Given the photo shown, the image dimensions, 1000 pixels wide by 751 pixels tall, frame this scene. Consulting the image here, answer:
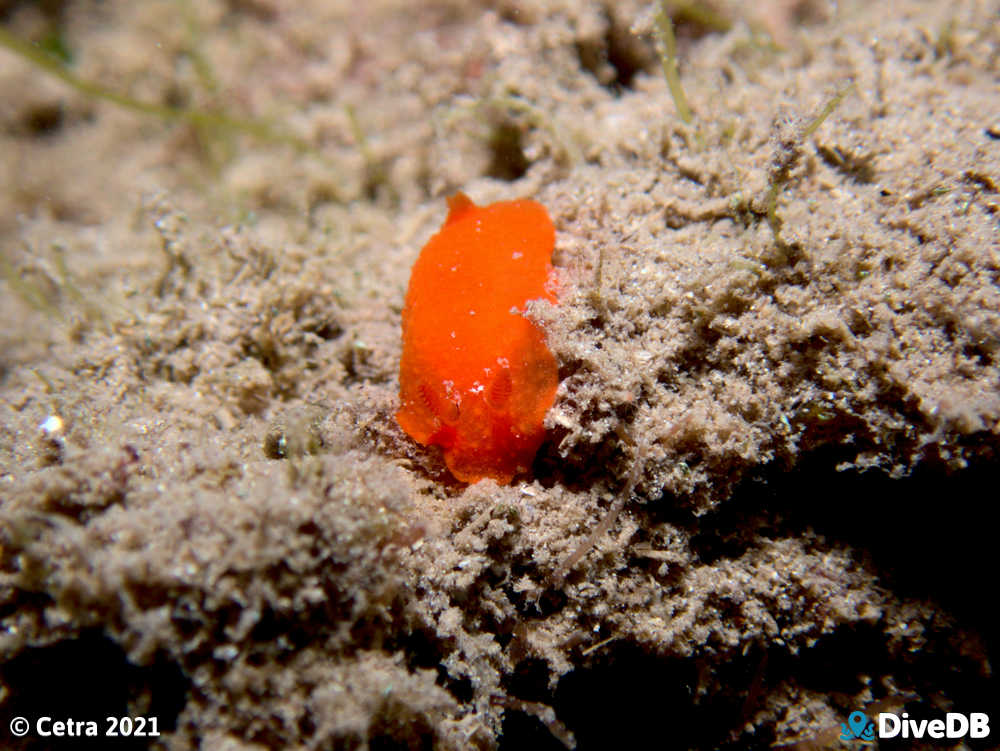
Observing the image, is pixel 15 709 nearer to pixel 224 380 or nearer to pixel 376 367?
pixel 224 380

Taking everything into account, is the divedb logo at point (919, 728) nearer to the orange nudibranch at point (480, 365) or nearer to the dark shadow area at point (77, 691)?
the orange nudibranch at point (480, 365)

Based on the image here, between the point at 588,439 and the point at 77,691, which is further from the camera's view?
the point at 588,439

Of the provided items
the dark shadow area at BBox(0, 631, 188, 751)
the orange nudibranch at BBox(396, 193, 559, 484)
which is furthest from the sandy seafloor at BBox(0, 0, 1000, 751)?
the orange nudibranch at BBox(396, 193, 559, 484)

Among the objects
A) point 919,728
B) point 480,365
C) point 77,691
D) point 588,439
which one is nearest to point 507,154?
point 480,365

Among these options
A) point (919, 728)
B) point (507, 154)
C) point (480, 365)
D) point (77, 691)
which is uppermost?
point (507, 154)

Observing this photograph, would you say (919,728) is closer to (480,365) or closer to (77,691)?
(480,365)

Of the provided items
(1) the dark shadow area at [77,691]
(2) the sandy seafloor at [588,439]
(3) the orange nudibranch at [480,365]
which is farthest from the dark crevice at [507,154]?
(1) the dark shadow area at [77,691]
